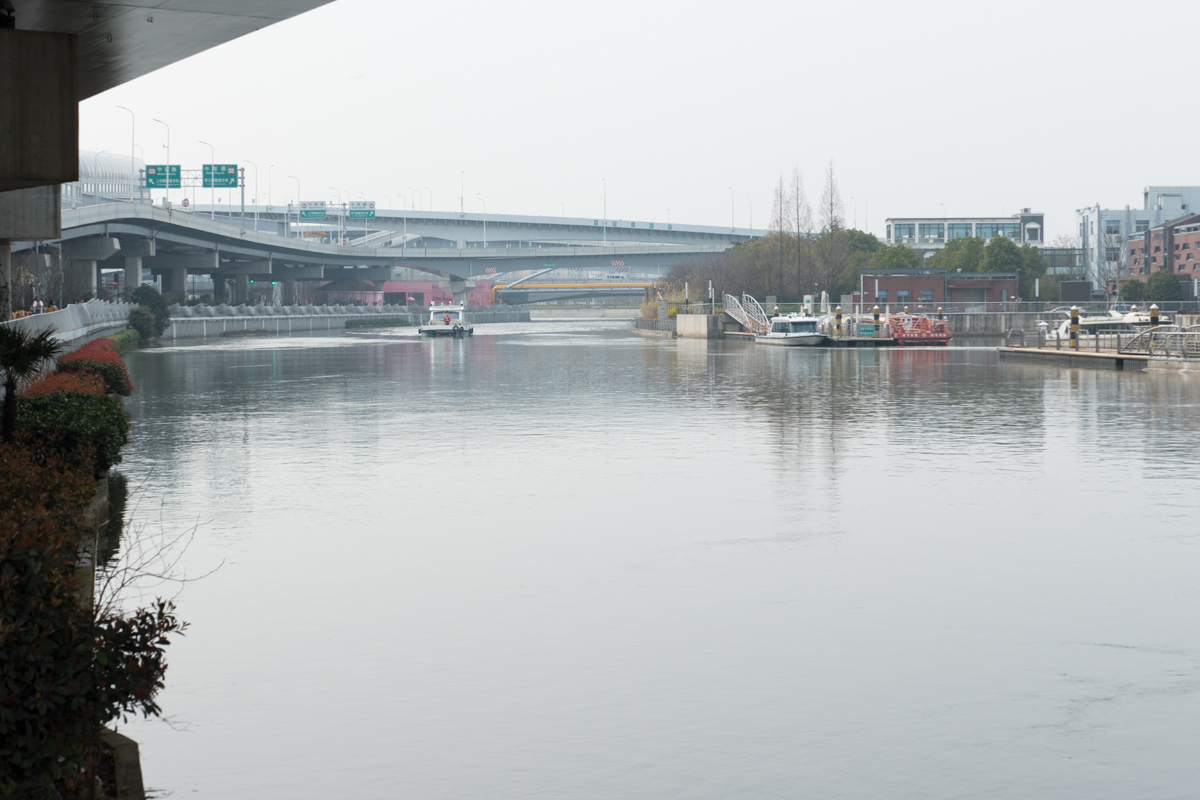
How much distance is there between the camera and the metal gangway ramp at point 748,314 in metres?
79.7

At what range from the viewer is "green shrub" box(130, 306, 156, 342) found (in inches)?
2926

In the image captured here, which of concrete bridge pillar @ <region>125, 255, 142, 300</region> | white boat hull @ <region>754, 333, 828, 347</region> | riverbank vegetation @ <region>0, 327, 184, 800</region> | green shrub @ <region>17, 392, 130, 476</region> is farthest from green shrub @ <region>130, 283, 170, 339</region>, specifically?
riverbank vegetation @ <region>0, 327, 184, 800</region>

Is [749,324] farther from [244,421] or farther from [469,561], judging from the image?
[469,561]

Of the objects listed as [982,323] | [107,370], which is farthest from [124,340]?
[982,323]

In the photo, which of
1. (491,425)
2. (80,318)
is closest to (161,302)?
(80,318)

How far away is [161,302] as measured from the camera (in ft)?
277

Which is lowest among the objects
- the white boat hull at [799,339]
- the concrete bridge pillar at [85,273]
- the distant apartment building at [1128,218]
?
the white boat hull at [799,339]

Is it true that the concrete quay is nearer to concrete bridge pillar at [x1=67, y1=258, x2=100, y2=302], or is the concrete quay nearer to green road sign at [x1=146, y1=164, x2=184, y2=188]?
concrete bridge pillar at [x1=67, y1=258, x2=100, y2=302]

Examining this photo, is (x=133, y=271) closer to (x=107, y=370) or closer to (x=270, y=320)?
(x=270, y=320)

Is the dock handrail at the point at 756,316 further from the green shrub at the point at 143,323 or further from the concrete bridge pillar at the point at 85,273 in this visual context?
the concrete bridge pillar at the point at 85,273

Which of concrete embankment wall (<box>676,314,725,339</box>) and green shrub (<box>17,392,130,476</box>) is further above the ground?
concrete embankment wall (<box>676,314,725,339</box>)

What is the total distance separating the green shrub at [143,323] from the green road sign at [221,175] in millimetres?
61256

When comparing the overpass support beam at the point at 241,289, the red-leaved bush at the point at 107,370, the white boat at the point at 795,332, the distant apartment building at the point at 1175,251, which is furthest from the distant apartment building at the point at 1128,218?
the red-leaved bush at the point at 107,370

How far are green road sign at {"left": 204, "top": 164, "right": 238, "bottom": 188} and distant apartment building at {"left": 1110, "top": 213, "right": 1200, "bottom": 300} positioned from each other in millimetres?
94434
